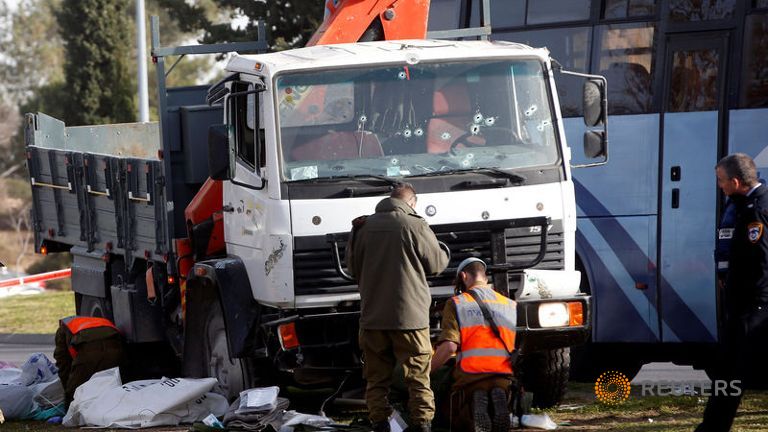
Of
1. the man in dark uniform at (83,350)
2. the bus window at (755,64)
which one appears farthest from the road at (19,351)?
the bus window at (755,64)

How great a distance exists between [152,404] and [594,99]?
3961 mm

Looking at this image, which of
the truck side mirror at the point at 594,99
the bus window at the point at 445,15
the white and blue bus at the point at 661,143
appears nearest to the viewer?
the truck side mirror at the point at 594,99

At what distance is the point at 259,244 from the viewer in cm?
970

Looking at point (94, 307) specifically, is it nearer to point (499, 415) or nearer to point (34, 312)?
point (499, 415)

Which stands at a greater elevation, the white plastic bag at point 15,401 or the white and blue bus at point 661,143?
the white and blue bus at point 661,143

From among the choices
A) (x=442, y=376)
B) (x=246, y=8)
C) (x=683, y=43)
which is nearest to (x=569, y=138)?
(x=683, y=43)

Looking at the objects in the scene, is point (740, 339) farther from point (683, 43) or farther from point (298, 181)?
point (683, 43)

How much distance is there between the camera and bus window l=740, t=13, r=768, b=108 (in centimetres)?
1148

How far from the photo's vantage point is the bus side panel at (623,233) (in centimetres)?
1199

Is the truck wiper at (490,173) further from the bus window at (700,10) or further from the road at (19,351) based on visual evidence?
the road at (19,351)

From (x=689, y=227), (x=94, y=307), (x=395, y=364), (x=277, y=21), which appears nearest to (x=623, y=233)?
(x=689, y=227)
